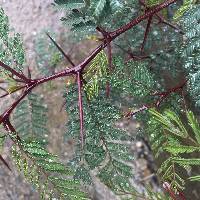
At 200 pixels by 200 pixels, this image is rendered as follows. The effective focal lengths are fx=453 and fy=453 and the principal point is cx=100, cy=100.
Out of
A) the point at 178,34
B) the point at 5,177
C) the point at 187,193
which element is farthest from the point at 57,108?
the point at 178,34

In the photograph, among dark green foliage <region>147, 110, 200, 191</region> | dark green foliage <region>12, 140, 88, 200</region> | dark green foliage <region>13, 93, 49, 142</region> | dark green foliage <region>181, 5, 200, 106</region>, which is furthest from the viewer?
dark green foliage <region>13, 93, 49, 142</region>

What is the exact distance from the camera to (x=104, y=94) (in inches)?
40.1

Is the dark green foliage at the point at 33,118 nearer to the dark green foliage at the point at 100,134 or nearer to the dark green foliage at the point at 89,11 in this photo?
the dark green foliage at the point at 100,134

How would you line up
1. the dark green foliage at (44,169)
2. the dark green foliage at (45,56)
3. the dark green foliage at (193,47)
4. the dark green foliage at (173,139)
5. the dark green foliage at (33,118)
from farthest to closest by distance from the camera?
1. the dark green foliage at (45,56)
2. the dark green foliage at (33,118)
3. the dark green foliage at (193,47)
4. the dark green foliage at (44,169)
5. the dark green foliage at (173,139)

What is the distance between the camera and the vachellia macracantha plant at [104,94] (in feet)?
2.44

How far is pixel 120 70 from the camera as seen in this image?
0.91 metres

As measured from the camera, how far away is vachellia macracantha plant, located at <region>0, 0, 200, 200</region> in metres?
0.74

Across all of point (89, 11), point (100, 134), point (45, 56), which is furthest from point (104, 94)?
point (45, 56)

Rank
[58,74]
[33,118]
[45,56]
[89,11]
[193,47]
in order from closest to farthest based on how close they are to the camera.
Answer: [89,11]
[58,74]
[193,47]
[33,118]
[45,56]

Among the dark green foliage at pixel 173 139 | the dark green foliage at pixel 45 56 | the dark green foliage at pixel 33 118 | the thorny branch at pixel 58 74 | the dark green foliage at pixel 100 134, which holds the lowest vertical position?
the dark green foliage at pixel 173 139

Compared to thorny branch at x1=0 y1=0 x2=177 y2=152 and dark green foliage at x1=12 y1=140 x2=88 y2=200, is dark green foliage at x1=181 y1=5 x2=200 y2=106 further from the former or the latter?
dark green foliage at x1=12 y1=140 x2=88 y2=200

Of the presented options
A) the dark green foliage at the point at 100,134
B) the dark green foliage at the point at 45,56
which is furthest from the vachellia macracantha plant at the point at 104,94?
the dark green foliage at the point at 45,56

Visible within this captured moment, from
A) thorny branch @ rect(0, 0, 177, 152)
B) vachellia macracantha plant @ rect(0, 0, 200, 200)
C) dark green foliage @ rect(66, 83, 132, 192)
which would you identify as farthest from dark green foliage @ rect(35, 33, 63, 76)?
thorny branch @ rect(0, 0, 177, 152)

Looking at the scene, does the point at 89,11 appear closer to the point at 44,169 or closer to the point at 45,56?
the point at 44,169
